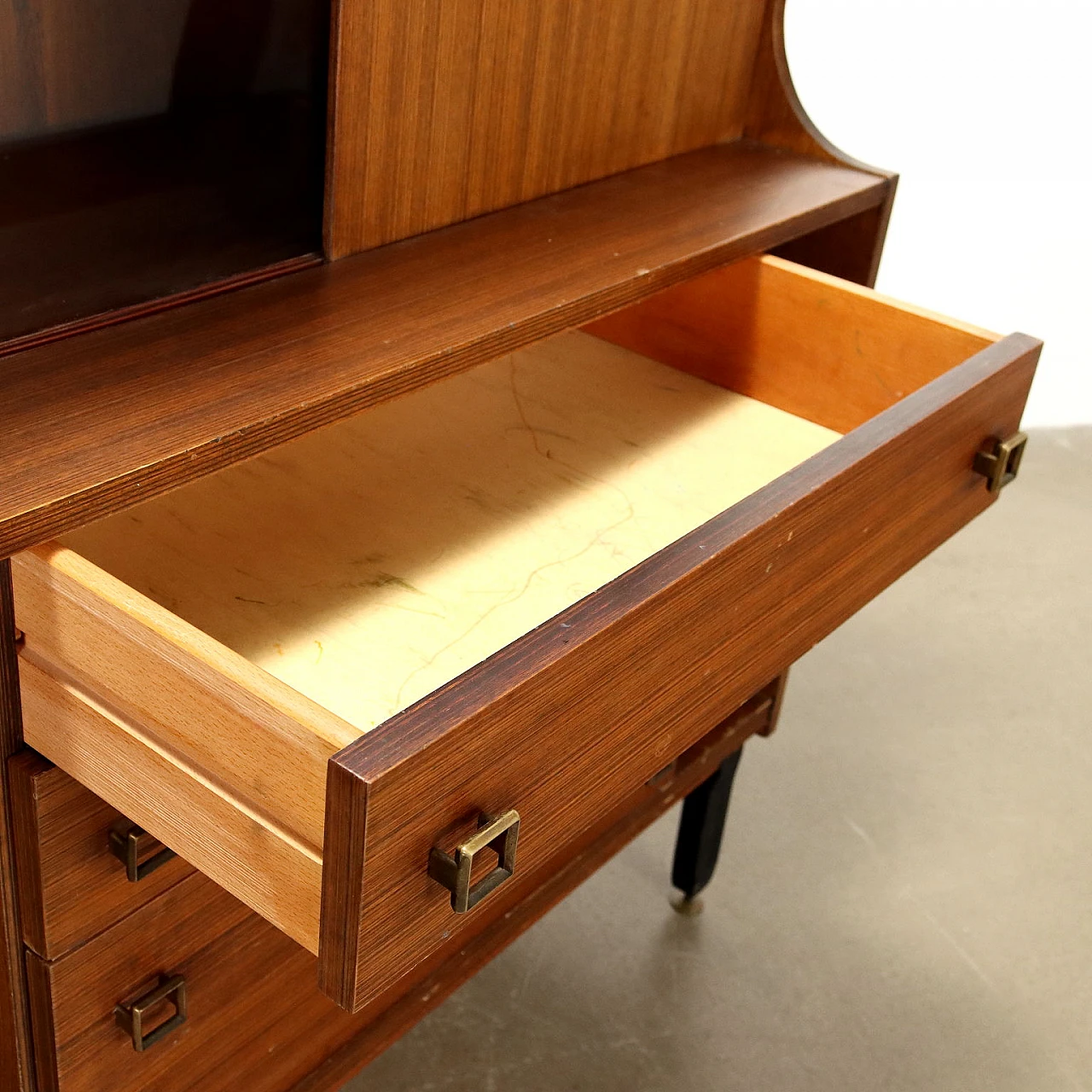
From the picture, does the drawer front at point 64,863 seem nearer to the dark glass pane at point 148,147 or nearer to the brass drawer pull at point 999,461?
the dark glass pane at point 148,147

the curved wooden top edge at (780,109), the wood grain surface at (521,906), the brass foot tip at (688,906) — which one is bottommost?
the brass foot tip at (688,906)

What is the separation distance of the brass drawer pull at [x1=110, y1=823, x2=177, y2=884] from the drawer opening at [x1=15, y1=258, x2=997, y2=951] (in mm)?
75

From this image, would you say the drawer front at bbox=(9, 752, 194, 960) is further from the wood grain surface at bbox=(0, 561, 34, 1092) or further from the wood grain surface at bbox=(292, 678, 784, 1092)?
the wood grain surface at bbox=(292, 678, 784, 1092)

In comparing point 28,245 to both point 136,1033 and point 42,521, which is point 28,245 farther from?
point 136,1033

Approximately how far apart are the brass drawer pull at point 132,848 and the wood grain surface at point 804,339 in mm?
649

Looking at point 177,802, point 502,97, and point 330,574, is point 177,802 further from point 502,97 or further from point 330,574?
point 502,97

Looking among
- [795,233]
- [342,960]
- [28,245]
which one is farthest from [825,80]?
[342,960]

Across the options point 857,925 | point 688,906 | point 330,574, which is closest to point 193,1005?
point 330,574

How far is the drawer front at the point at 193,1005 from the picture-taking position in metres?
0.87

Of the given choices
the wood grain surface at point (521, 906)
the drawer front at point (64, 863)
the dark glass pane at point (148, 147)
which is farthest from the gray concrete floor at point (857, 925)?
the dark glass pane at point (148, 147)

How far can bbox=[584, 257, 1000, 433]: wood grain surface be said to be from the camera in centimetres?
114

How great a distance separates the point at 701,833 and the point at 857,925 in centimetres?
22

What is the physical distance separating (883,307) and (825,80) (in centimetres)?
153

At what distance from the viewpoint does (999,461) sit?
1048mm
